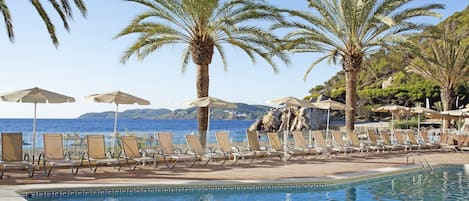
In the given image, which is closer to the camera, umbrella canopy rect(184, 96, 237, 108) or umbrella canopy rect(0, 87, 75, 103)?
umbrella canopy rect(0, 87, 75, 103)

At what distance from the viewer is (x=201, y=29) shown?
17562 mm

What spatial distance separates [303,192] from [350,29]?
1146cm

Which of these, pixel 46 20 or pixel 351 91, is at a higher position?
pixel 46 20

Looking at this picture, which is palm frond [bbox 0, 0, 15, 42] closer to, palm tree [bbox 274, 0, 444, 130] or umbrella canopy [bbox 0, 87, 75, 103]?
umbrella canopy [bbox 0, 87, 75, 103]

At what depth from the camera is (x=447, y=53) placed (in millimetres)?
32062

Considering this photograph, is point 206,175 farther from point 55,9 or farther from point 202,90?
point 202,90

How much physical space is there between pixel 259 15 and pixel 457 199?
9711mm

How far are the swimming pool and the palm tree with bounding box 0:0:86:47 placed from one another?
17.2 ft

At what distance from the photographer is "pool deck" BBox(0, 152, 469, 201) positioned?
1028 cm

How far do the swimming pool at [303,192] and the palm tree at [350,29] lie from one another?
902 centimetres

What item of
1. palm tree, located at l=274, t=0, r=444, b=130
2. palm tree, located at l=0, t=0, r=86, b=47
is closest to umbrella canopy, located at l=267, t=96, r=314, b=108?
palm tree, located at l=274, t=0, r=444, b=130

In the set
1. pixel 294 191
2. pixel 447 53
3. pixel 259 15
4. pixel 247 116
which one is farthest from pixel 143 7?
pixel 247 116

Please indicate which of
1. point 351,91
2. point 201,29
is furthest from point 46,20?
point 351,91

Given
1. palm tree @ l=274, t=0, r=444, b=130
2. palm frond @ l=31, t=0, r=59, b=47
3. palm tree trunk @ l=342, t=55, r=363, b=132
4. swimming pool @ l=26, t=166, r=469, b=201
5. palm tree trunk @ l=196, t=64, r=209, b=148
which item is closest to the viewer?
swimming pool @ l=26, t=166, r=469, b=201
